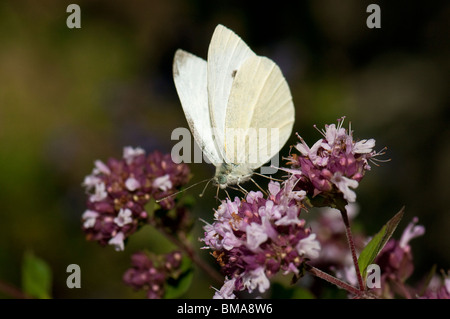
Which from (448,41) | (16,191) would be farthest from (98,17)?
(448,41)

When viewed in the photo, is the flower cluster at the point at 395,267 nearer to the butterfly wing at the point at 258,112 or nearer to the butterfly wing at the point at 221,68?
the butterfly wing at the point at 258,112

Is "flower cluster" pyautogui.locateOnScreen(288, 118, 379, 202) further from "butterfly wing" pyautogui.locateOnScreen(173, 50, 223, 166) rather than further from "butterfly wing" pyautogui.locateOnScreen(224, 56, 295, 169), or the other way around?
"butterfly wing" pyautogui.locateOnScreen(173, 50, 223, 166)

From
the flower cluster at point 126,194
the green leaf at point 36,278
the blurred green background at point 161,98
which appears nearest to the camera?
the flower cluster at point 126,194

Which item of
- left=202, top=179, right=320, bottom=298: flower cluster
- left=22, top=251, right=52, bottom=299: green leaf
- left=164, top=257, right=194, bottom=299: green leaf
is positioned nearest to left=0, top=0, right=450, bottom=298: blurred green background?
left=164, top=257, right=194, bottom=299: green leaf

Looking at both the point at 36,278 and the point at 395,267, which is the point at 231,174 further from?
the point at 36,278

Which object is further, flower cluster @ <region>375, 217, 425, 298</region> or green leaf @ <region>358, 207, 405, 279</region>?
flower cluster @ <region>375, 217, 425, 298</region>

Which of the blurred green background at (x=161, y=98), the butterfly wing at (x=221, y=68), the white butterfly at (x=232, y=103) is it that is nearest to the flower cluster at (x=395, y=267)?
the white butterfly at (x=232, y=103)
